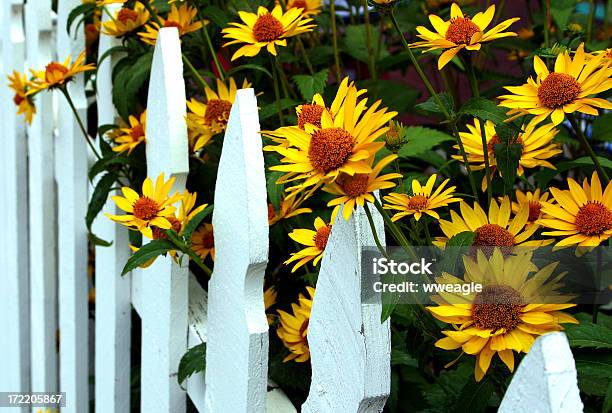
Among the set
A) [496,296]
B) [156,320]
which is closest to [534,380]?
[496,296]

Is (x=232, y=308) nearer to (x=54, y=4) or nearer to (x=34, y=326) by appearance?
(x=34, y=326)

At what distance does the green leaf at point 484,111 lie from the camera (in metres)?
0.86

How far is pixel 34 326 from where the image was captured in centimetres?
188

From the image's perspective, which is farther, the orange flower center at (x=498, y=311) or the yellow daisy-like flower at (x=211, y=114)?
the yellow daisy-like flower at (x=211, y=114)

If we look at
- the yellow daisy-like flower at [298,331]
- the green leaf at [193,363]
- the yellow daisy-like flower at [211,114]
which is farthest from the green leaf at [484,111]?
the green leaf at [193,363]

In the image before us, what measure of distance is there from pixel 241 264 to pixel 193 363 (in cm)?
24

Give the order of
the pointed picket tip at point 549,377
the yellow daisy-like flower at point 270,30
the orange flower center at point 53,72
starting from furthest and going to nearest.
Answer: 1. the orange flower center at point 53,72
2. the yellow daisy-like flower at point 270,30
3. the pointed picket tip at point 549,377

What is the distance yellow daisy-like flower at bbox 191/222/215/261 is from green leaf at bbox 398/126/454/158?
0.32m

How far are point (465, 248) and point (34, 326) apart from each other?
1.31 metres

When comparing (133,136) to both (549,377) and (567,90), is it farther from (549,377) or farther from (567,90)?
(549,377)

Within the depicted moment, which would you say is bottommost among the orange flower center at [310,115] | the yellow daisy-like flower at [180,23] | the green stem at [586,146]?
the green stem at [586,146]

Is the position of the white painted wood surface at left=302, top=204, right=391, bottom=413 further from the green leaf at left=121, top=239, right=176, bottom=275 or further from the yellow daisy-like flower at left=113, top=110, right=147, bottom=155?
the yellow daisy-like flower at left=113, top=110, right=147, bottom=155

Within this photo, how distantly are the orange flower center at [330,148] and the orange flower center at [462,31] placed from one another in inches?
8.1

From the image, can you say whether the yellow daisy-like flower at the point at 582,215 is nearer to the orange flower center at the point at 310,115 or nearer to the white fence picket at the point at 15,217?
the orange flower center at the point at 310,115
